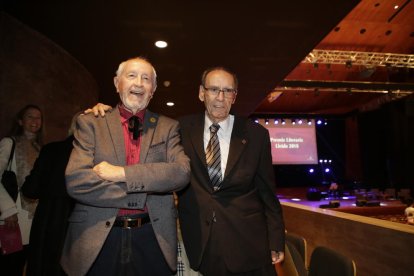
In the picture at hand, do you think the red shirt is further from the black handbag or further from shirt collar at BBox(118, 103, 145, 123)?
the black handbag

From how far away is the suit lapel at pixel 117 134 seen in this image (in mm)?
1569

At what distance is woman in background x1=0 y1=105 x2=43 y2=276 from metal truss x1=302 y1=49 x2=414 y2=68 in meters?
8.11

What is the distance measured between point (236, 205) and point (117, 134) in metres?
0.79

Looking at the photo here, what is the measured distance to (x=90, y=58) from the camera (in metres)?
5.58

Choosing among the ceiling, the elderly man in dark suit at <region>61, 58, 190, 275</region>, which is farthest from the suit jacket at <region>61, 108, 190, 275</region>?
the ceiling

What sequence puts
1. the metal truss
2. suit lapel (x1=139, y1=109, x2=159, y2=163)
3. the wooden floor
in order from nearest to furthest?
suit lapel (x1=139, y1=109, x2=159, y2=163) → the wooden floor → the metal truss

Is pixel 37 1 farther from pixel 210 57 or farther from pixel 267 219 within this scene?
pixel 267 219

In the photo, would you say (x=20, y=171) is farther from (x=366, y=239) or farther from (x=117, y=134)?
(x=366, y=239)

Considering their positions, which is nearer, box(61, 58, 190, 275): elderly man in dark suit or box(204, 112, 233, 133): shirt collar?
box(61, 58, 190, 275): elderly man in dark suit

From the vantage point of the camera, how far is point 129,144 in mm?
1666

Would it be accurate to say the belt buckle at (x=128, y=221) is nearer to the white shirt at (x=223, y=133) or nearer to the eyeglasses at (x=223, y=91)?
the white shirt at (x=223, y=133)

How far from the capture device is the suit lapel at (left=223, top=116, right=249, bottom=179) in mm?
1837

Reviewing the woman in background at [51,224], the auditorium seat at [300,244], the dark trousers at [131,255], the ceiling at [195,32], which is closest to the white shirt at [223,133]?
the dark trousers at [131,255]

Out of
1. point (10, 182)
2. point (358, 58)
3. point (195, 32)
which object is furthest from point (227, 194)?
point (358, 58)
